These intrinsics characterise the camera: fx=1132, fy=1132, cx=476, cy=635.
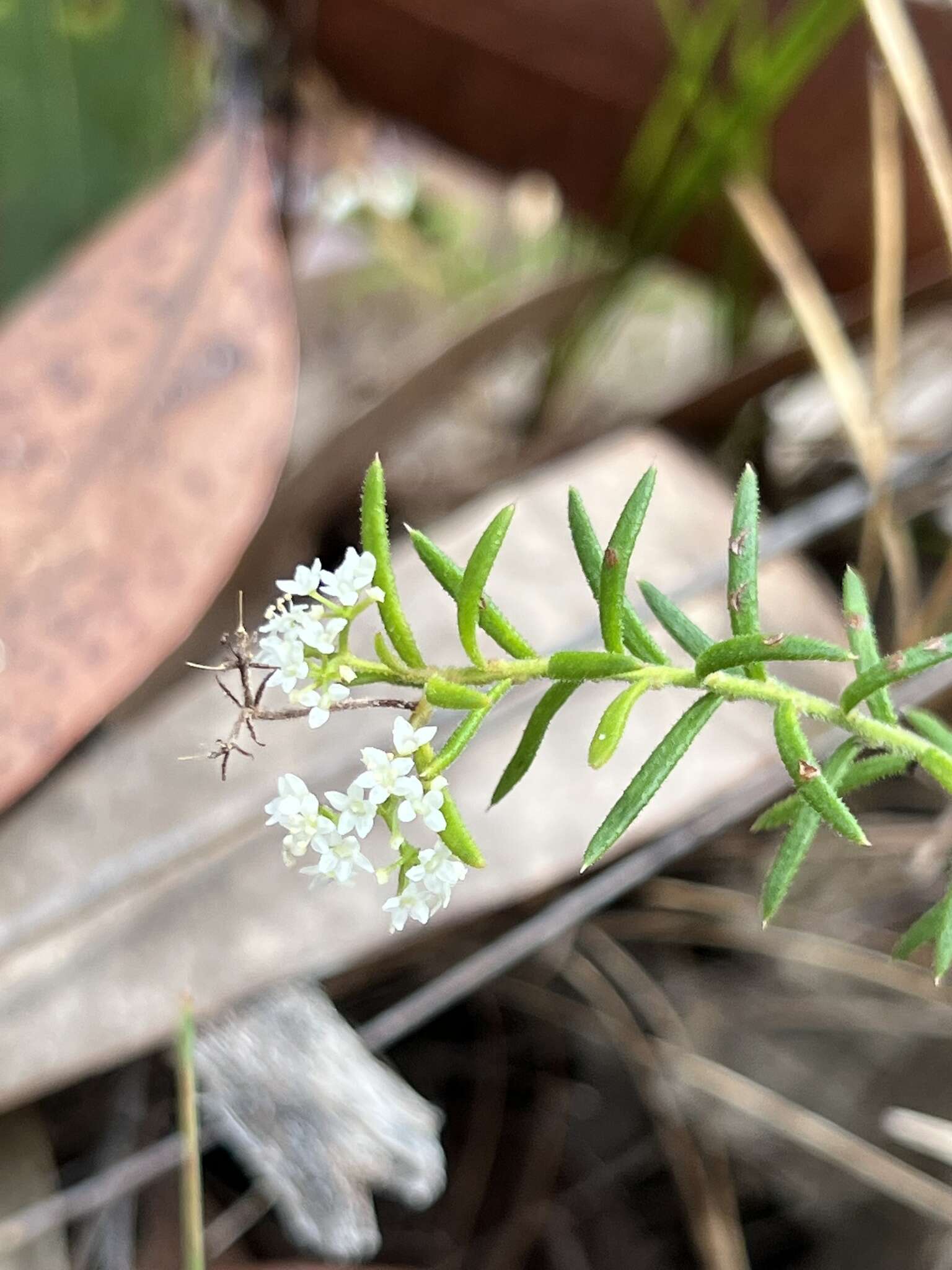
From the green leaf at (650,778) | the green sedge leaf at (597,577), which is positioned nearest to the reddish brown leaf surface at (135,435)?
the green sedge leaf at (597,577)

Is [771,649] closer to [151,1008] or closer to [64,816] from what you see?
[151,1008]

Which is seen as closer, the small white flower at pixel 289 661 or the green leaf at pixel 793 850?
the small white flower at pixel 289 661

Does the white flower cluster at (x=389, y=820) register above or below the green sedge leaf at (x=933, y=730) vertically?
above

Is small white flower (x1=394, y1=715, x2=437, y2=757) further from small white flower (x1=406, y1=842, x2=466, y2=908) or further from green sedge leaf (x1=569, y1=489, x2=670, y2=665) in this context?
green sedge leaf (x1=569, y1=489, x2=670, y2=665)

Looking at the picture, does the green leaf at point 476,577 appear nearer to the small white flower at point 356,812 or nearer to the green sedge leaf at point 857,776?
the small white flower at point 356,812

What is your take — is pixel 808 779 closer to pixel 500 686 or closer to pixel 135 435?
pixel 500 686

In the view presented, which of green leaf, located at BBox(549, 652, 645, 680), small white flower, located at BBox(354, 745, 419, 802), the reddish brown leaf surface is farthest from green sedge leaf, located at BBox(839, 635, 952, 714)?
the reddish brown leaf surface
